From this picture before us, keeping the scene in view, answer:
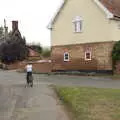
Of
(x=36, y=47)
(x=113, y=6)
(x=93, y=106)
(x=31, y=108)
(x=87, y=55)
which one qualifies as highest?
(x=113, y=6)

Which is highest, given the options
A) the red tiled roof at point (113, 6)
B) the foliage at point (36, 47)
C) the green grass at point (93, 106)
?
the red tiled roof at point (113, 6)

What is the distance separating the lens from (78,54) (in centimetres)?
4600

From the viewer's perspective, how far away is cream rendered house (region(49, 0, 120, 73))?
42.0 metres

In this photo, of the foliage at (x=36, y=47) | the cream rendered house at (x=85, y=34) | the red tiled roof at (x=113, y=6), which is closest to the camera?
the cream rendered house at (x=85, y=34)

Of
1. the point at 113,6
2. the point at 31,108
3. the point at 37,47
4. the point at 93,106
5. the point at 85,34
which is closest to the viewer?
the point at 93,106

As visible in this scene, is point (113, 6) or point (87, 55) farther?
point (87, 55)

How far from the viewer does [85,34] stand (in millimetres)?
44562

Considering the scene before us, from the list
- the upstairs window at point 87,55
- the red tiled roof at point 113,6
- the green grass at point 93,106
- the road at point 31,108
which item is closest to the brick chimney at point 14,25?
the upstairs window at point 87,55

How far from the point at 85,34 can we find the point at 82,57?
8.32 feet

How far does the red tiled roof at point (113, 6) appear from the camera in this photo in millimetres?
42450

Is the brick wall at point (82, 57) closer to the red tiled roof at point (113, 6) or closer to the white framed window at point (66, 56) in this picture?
the white framed window at point (66, 56)

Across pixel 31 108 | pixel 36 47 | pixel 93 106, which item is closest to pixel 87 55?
pixel 31 108

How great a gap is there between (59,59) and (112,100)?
31304mm

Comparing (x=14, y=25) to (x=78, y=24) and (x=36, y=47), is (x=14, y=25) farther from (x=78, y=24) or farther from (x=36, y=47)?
(x=78, y=24)
